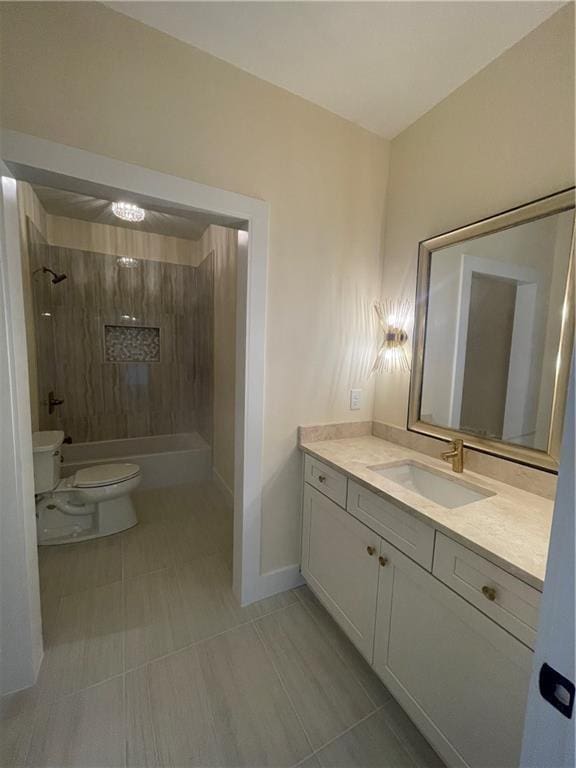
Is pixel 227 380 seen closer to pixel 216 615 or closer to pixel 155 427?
pixel 155 427

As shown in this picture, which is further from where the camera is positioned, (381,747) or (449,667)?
(381,747)

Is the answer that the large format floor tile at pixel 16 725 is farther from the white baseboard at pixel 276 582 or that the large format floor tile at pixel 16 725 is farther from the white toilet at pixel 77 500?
the white toilet at pixel 77 500

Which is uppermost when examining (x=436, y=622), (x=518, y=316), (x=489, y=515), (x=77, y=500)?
(x=518, y=316)

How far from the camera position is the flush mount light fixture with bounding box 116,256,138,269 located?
3.35 m

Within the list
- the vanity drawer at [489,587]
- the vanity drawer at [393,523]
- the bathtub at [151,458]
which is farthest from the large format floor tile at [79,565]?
the vanity drawer at [489,587]

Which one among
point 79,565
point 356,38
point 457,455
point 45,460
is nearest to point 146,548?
point 79,565

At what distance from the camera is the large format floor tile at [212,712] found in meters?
1.06

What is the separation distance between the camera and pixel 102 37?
3.85ft

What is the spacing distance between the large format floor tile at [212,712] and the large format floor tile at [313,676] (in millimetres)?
51

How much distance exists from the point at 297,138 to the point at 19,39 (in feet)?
3.65

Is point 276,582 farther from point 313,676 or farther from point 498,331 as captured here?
point 498,331

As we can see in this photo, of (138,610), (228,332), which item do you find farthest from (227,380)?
(138,610)

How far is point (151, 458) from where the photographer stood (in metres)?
3.03

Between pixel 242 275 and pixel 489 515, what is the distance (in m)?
1.44
